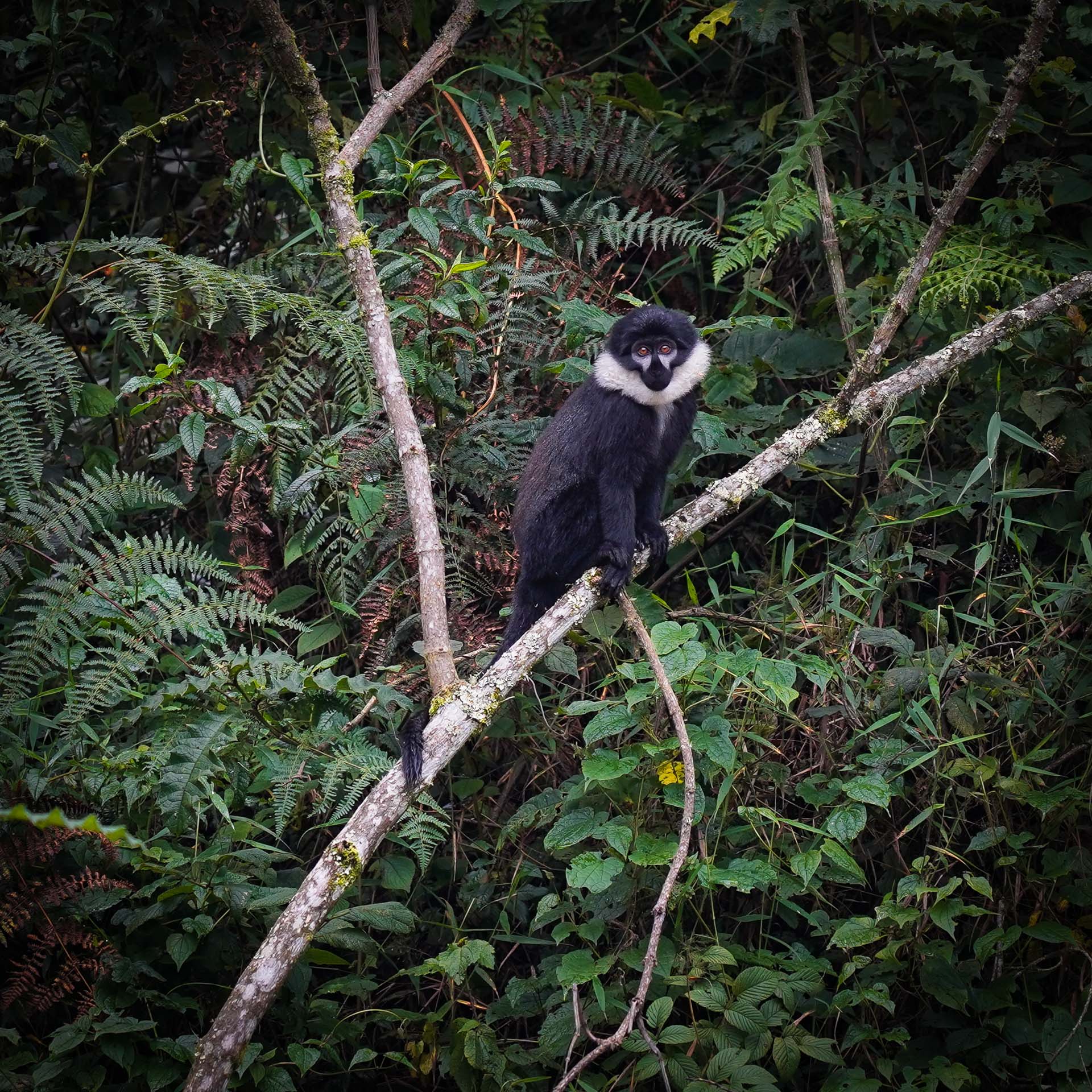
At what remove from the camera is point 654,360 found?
471 centimetres

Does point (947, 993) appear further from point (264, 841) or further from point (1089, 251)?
point (1089, 251)

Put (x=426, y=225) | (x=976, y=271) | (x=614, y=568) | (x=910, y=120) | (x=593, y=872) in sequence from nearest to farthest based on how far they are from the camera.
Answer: (x=593, y=872) → (x=614, y=568) → (x=426, y=225) → (x=976, y=271) → (x=910, y=120)

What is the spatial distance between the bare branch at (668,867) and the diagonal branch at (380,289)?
2.33 feet

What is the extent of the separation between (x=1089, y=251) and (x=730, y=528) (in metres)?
2.27

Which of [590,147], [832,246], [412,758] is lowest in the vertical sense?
[412,758]

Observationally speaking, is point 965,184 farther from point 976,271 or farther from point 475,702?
point 475,702

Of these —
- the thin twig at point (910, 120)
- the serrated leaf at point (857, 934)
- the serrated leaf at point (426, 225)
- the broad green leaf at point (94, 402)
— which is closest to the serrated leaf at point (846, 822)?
the serrated leaf at point (857, 934)

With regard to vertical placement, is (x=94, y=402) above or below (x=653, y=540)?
above

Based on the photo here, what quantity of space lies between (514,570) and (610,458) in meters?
0.95

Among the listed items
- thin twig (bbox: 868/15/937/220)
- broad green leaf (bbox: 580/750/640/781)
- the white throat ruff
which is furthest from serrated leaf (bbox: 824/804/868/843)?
thin twig (bbox: 868/15/937/220)

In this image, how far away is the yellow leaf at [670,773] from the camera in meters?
4.07

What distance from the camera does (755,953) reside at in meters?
4.29

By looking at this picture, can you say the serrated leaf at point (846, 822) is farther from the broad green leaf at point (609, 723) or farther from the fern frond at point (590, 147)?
the fern frond at point (590, 147)

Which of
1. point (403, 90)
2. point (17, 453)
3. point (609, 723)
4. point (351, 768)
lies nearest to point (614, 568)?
point (609, 723)
